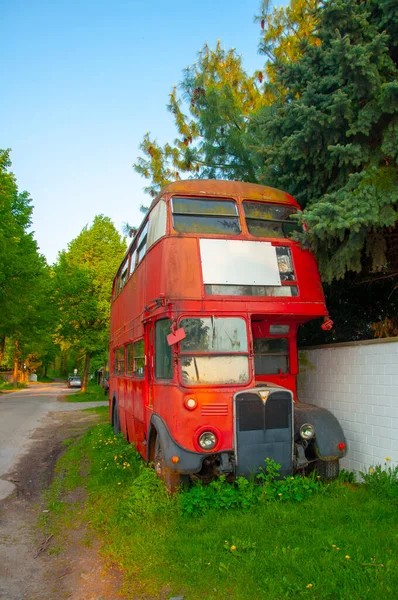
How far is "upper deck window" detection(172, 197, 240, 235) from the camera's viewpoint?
22.1 ft

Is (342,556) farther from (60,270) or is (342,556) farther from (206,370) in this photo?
(60,270)

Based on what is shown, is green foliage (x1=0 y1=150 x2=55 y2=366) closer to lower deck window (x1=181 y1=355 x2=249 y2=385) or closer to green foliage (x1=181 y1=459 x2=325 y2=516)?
lower deck window (x1=181 y1=355 x2=249 y2=385)

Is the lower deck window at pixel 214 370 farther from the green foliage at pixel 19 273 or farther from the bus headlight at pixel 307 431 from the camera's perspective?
the green foliage at pixel 19 273

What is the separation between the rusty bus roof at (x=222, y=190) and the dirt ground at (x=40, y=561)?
14.7 ft

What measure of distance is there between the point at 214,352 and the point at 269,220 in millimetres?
2138

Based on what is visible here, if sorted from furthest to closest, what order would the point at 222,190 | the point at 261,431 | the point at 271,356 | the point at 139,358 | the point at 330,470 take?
the point at 139,358
the point at 271,356
the point at 222,190
the point at 330,470
the point at 261,431

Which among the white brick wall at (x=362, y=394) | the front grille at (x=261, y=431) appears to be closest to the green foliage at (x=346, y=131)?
the white brick wall at (x=362, y=394)

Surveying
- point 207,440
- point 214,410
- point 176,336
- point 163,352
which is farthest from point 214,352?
point 207,440

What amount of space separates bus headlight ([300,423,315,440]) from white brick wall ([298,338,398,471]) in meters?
0.80

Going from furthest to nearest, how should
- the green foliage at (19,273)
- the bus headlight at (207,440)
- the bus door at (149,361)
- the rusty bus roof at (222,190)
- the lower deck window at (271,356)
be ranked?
the green foliage at (19,273) < the bus door at (149,361) < the lower deck window at (271,356) < the rusty bus roof at (222,190) < the bus headlight at (207,440)

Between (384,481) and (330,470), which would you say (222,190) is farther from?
(384,481)

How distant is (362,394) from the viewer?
676 cm

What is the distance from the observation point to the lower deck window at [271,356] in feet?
23.7

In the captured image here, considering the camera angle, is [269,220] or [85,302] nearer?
[269,220]
